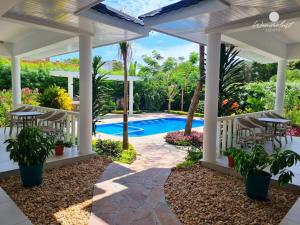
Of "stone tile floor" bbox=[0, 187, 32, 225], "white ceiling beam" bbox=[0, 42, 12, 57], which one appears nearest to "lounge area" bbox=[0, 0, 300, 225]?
"stone tile floor" bbox=[0, 187, 32, 225]

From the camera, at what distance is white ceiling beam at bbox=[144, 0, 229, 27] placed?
13.1 feet

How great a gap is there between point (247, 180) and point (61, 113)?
519 centimetres

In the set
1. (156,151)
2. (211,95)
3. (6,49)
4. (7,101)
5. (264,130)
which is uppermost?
(6,49)

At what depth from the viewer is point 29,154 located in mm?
4121

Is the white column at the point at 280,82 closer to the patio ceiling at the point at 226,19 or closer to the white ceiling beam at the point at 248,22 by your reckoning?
Answer: the patio ceiling at the point at 226,19

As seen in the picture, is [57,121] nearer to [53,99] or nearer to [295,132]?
[53,99]

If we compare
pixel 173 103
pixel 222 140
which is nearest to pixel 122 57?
pixel 222 140

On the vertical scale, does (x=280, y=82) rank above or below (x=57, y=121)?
above

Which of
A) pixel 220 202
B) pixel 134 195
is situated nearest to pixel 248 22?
pixel 220 202

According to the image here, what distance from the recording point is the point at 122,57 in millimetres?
7887

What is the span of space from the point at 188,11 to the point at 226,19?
879 mm

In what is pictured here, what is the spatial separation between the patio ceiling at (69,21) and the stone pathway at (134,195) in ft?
10.1

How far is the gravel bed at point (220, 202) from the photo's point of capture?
338 centimetres

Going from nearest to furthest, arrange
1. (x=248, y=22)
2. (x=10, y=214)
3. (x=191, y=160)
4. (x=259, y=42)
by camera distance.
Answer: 1. (x=10, y=214)
2. (x=248, y=22)
3. (x=191, y=160)
4. (x=259, y=42)
